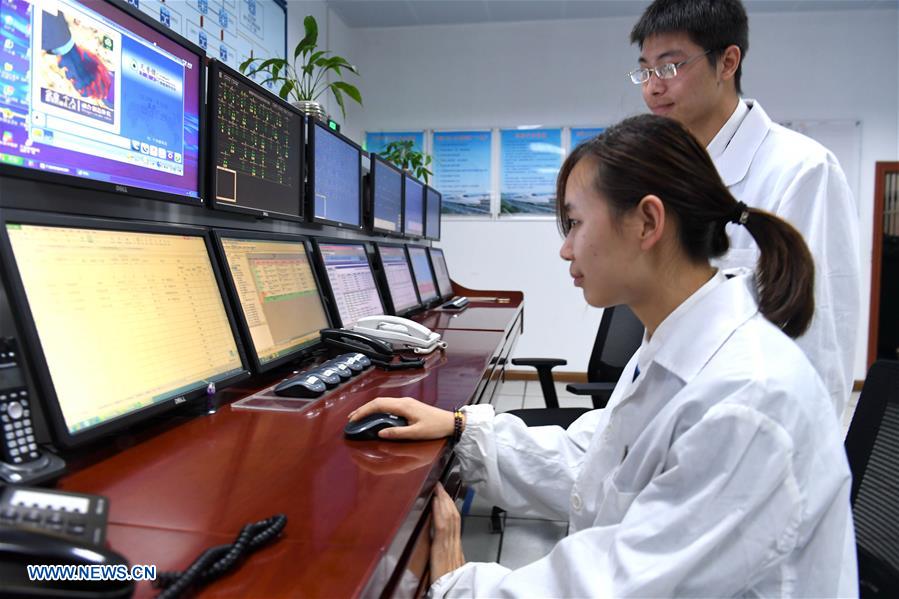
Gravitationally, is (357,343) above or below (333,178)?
below

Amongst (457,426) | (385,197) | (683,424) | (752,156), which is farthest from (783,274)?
(385,197)

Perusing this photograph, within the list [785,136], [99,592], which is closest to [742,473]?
[99,592]

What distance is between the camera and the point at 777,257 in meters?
0.82

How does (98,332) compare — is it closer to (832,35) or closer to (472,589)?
(472,589)

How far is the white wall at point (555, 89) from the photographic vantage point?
4.55 m

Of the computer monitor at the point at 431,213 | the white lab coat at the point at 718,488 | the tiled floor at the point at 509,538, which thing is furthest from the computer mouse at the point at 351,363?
the computer monitor at the point at 431,213

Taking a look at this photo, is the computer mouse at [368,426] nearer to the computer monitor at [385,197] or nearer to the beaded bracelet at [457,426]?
the beaded bracelet at [457,426]

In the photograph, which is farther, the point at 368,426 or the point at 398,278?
the point at 398,278

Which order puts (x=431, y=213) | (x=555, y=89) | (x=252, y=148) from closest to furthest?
1. (x=252, y=148)
2. (x=431, y=213)
3. (x=555, y=89)

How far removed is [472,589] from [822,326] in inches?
38.2

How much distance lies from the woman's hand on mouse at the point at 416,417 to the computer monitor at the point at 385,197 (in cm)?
170

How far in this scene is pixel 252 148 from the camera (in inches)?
57.4

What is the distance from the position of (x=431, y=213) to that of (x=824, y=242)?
288 centimetres

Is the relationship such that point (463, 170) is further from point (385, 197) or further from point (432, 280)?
point (385, 197)
